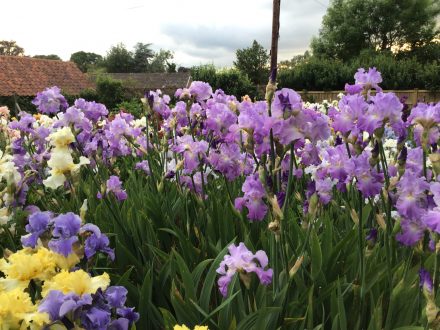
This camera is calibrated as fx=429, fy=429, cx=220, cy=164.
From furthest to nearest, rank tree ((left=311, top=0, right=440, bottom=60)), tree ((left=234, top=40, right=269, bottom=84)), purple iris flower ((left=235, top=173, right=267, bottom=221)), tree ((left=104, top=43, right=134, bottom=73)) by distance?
1. tree ((left=104, top=43, right=134, bottom=73))
2. tree ((left=234, top=40, right=269, bottom=84))
3. tree ((left=311, top=0, right=440, bottom=60))
4. purple iris flower ((left=235, top=173, right=267, bottom=221))

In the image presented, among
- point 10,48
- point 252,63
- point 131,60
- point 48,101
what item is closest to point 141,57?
point 131,60

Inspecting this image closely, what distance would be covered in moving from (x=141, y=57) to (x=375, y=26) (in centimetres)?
4818

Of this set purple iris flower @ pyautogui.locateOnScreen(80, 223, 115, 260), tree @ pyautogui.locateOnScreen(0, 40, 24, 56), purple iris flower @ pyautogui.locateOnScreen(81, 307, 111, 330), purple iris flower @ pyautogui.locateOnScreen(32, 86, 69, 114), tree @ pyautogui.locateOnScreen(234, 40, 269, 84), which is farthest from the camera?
Answer: tree @ pyautogui.locateOnScreen(0, 40, 24, 56)

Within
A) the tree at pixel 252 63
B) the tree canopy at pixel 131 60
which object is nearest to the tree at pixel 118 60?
the tree canopy at pixel 131 60

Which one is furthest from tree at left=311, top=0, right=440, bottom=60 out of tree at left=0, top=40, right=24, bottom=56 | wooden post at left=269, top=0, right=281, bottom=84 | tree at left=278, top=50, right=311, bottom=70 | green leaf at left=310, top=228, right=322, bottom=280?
tree at left=0, top=40, right=24, bottom=56

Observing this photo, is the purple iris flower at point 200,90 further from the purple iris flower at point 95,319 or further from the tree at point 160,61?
the tree at point 160,61

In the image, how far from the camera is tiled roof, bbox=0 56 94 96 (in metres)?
25.2

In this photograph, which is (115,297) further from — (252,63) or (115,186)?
(252,63)

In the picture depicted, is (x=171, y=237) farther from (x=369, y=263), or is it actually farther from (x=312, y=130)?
(x=312, y=130)

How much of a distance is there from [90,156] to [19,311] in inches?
78.0

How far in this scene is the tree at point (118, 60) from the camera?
7338cm

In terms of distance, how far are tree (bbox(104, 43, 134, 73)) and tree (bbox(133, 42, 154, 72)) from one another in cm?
87

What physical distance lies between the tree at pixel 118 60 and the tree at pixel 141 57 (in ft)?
2.85

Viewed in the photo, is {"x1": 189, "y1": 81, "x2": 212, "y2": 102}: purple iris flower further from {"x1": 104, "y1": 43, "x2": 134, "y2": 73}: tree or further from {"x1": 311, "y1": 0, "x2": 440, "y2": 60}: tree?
{"x1": 104, "y1": 43, "x2": 134, "y2": 73}: tree
